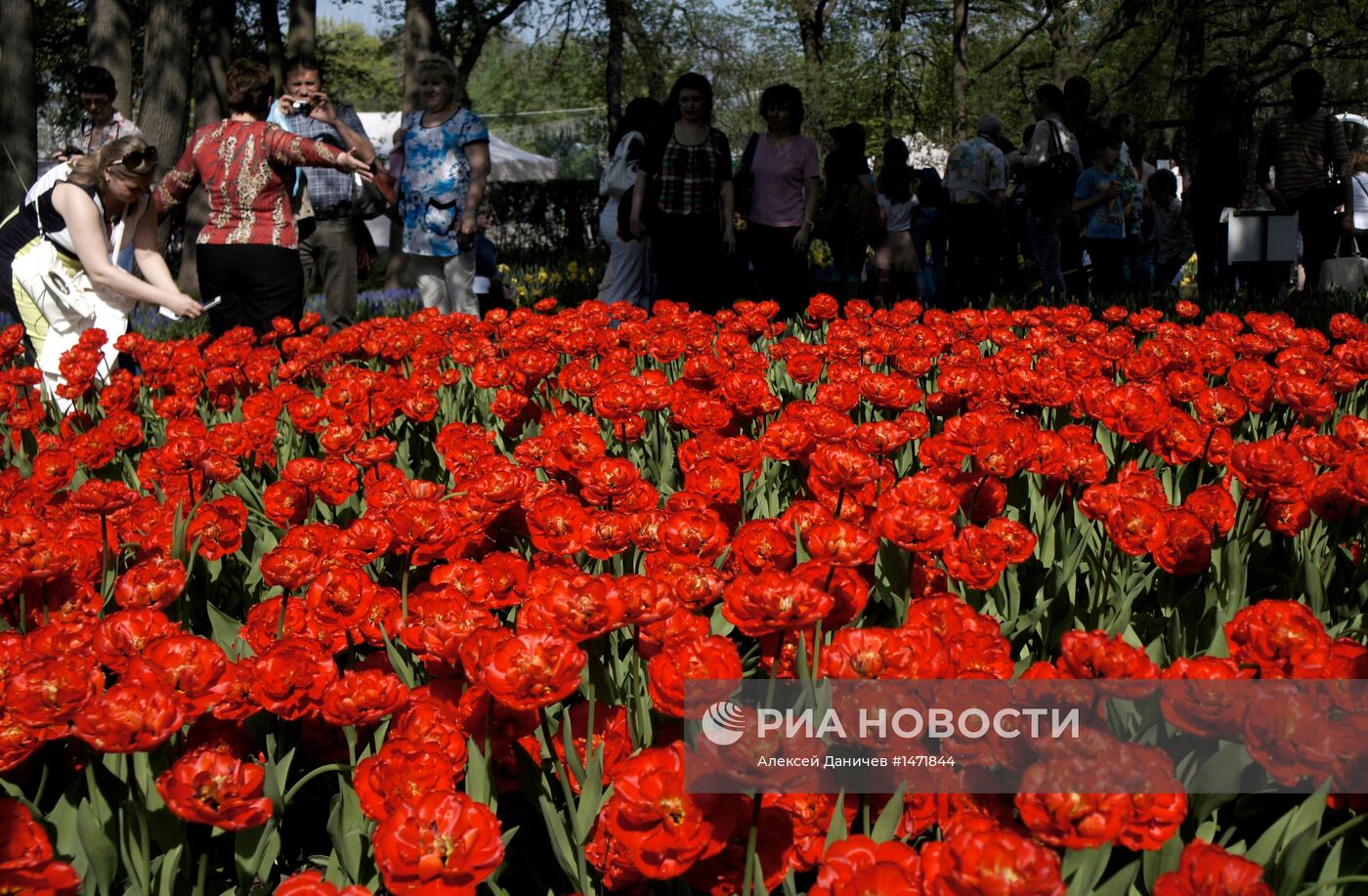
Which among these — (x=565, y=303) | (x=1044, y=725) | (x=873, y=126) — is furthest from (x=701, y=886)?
(x=873, y=126)

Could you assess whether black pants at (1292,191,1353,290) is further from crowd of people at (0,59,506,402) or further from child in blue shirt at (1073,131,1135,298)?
crowd of people at (0,59,506,402)

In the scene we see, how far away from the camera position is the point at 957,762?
136 centimetres

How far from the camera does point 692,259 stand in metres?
6.83

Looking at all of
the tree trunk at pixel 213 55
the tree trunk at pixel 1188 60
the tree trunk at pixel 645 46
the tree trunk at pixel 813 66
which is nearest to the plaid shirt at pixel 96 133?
the tree trunk at pixel 1188 60

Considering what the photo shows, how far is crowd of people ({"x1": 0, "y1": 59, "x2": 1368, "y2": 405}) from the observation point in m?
4.61

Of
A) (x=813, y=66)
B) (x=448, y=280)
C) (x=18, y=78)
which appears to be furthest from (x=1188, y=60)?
(x=18, y=78)

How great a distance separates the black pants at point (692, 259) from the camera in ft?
22.1

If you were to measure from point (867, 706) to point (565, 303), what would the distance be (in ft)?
34.5

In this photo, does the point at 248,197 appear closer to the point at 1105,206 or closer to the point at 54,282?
the point at 54,282

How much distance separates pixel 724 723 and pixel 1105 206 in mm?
7988

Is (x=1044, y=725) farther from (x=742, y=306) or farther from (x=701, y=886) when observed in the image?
(x=742, y=306)

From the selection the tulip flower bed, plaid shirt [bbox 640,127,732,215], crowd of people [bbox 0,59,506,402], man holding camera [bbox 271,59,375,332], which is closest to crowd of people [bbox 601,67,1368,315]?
plaid shirt [bbox 640,127,732,215]

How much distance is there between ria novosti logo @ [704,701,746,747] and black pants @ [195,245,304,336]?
14.1ft

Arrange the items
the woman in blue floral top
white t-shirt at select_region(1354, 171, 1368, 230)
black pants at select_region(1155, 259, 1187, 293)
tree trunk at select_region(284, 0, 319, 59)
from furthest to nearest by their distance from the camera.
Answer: tree trunk at select_region(284, 0, 319, 59)
black pants at select_region(1155, 259, 1187, 293)
white t-shirt at select_region(1354, 171, 1368, 230)
the woman in blue floral top
